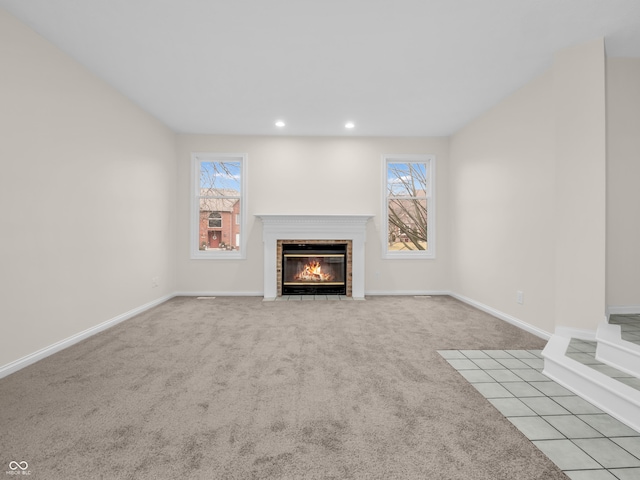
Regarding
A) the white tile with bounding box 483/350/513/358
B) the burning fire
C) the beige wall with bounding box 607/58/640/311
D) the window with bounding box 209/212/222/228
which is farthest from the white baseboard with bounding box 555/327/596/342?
the window with bounding box 209/212/222/228

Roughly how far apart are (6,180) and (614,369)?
440 centimetres

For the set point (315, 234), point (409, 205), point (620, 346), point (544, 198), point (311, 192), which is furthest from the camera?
point (409, 205)

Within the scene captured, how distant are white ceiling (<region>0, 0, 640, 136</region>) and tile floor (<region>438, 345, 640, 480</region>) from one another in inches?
100

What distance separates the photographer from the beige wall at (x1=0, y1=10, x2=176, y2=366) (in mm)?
2215

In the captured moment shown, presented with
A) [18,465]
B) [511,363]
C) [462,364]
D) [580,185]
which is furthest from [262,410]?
[580,185]

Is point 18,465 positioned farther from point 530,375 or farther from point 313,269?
point 313,269

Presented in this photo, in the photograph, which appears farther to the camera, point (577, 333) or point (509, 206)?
point (509, 206)

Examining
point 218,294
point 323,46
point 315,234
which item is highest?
point 323,46

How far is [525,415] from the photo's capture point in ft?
5.46

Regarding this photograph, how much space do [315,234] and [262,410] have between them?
332 centimetres

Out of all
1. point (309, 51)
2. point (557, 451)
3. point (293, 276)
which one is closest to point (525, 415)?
point (557, 451)

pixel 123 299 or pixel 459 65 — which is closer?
pixel 459 65

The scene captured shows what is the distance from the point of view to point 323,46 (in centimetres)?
263

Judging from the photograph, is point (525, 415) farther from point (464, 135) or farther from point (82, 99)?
point (82, 99)
